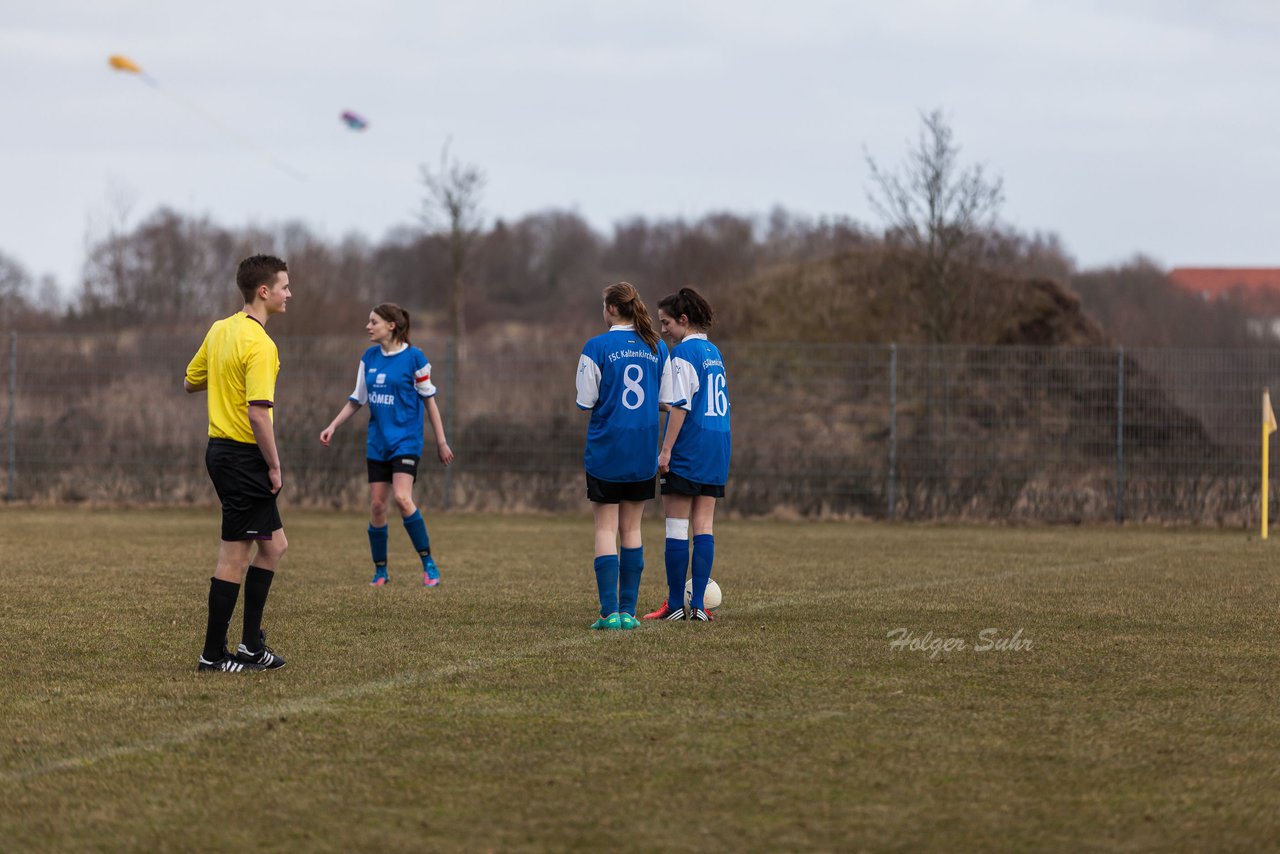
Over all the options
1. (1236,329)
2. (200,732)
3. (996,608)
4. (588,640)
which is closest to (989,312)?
(1236,329)

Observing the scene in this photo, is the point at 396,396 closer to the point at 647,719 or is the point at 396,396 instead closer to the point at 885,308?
the point at 647,719

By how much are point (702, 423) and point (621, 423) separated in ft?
2.12

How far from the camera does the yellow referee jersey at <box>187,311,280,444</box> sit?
652cm

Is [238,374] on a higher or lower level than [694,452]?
higher

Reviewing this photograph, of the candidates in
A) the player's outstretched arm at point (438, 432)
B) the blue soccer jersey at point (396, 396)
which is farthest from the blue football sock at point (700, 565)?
the blue soccer jersey at point (396, 396)

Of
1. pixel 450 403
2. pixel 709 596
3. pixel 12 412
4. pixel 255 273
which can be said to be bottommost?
pixel 709 596

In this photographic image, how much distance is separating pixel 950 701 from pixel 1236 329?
72.9 ft

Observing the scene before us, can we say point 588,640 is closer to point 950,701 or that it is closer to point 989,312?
point 950,701

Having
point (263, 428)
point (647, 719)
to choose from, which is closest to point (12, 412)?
point (263, 428)

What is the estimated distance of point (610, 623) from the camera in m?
8.02

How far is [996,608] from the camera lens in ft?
29.9

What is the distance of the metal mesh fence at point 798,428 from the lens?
18281 mm
